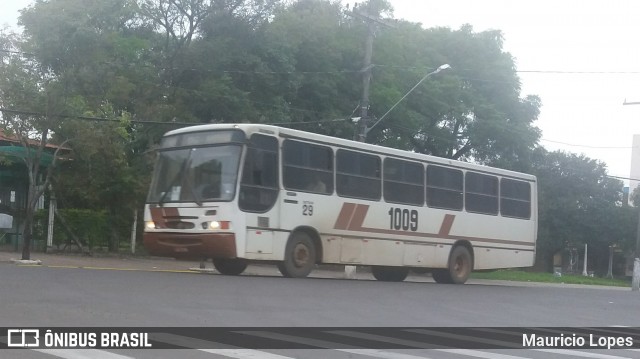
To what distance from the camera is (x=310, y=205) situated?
1930 centimetres

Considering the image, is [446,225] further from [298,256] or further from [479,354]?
[479,354]

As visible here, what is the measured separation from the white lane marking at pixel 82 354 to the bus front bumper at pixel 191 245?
31.4 feet

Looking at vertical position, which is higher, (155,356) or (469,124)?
(469,124)

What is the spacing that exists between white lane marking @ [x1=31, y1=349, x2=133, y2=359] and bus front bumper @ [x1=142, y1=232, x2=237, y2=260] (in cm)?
958

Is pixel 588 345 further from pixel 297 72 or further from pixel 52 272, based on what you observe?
pixel 297 72

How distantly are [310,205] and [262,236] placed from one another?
166 cm

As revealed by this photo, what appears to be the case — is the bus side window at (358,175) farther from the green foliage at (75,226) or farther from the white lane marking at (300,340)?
the green foliage at (75,226)

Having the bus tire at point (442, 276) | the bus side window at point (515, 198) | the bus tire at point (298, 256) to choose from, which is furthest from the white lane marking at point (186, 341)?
the bus side window at point (515, 198)

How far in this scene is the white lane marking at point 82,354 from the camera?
770 cm

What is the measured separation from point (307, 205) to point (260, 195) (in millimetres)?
1414

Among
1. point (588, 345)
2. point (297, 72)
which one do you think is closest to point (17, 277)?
point (588, 345)

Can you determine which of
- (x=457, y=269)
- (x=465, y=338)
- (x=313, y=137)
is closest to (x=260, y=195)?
(x=313, y=137)

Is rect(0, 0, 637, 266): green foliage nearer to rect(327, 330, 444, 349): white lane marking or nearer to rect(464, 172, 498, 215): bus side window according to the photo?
rect(464, 172, 498, 215): bus side window

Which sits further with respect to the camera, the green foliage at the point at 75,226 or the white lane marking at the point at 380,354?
the green foliage at the point at 75,226
